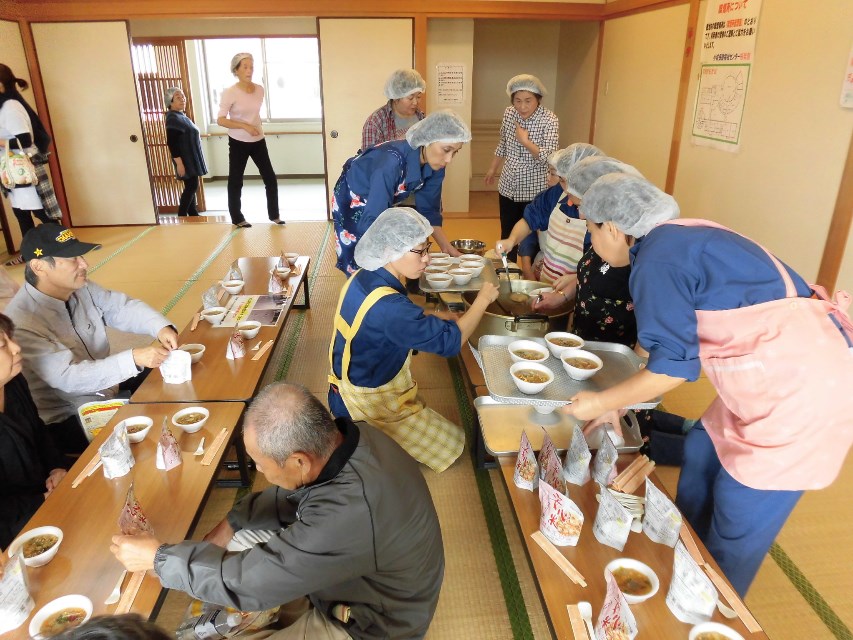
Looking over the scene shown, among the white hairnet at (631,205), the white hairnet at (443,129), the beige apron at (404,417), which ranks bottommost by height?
the beige apron at (404,417)

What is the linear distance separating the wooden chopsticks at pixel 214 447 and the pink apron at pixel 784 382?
1413 mm

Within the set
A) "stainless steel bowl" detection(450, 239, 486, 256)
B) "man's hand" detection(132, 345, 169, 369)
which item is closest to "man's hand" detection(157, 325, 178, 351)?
"man's hand" detection(132, 345, 169, 369)

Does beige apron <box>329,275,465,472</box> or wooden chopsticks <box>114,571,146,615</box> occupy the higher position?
wooden chopsticks <box>114,571,146,615</box>

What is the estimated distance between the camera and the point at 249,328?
265 cm

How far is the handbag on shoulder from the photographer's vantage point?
4.87 meters

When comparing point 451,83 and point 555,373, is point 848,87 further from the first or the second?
point 451,83

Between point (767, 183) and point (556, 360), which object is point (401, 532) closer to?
point (556, 360)

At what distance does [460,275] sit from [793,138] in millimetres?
2234

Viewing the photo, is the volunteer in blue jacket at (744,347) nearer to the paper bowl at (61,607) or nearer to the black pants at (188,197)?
the paper bowl at (61,607)

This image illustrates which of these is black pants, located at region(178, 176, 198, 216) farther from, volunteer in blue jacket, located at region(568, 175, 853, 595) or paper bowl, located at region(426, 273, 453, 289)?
volunteer in blue jacket, located at region(568, 175, 853, 595)

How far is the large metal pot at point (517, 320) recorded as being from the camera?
7.67ft

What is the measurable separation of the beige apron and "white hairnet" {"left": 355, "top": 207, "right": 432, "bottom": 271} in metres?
0.28

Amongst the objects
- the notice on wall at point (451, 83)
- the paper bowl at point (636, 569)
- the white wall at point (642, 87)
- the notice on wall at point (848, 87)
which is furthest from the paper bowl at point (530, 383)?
the notice on wall at point (451, 83)

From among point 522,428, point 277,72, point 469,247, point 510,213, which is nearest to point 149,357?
point 522,428
